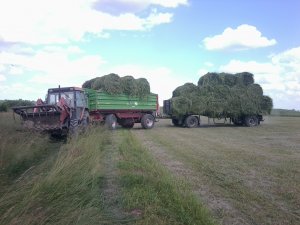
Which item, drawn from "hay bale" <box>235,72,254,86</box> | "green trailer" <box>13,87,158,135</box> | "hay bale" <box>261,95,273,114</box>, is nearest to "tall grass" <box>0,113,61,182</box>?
"green trailer" <box>13,87,158,135</box>

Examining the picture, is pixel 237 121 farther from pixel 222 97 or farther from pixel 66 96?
pixel 66 96

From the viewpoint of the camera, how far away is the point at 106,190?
25.0 feet

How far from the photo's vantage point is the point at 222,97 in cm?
2948

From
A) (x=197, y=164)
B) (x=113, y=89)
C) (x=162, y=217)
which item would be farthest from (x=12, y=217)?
(x=113, y=89)

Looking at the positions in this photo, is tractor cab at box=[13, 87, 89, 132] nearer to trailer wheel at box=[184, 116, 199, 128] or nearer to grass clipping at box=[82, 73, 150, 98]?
grass clipping at box=[82, 73, 150, 98]

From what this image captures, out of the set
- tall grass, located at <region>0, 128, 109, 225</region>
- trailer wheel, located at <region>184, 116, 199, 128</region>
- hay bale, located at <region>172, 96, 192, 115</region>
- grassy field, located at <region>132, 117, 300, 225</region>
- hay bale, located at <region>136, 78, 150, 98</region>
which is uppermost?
hay bale, located at <region>136, 78, 150, 98</region>

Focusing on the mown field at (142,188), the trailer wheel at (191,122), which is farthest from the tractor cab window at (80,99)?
the trailer wheel at (191,122)

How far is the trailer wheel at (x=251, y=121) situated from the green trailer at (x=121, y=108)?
8554 mm

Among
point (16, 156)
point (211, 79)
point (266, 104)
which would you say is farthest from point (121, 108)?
point (16, 156)

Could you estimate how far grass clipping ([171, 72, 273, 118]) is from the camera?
92.5ft

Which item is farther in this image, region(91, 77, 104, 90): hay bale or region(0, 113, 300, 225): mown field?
region(91, 77, 104, 90): hay bale

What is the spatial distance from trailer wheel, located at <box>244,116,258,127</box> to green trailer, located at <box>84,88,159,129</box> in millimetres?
8554

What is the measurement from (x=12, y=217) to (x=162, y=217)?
241cm

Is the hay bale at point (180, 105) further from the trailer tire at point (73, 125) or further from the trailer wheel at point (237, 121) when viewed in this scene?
the trailer tire at point (73, 125)
